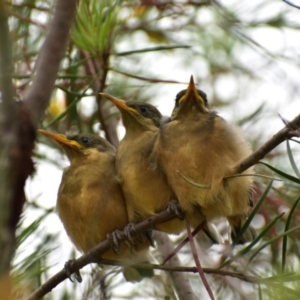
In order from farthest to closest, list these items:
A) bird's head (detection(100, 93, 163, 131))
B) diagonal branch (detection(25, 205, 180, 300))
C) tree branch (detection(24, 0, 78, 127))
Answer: bird's head (detection(100, 93, 163, 131)) → diagonal branch (detection(25, 205, 180, 300)) → tree branch (detection(24, 0, 78, 127))

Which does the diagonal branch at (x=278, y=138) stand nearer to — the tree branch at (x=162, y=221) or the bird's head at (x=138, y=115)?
the tree branch at (x=162, y=221)

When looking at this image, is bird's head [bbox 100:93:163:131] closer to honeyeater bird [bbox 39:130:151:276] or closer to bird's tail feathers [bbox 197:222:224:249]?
honeyeater bird [bbox 39:130:151:276]

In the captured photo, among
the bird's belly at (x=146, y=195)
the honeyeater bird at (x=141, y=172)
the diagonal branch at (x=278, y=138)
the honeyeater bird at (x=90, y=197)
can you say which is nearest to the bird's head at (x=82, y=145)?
the honeyeater bird at (x=90, y=197)

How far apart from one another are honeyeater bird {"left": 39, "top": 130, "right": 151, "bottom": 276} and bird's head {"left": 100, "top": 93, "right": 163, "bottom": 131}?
0.19 metres

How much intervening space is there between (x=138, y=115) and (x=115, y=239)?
29.7 inches

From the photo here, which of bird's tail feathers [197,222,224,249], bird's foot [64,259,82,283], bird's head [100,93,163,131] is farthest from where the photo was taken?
bird's head [100,93,163,131]

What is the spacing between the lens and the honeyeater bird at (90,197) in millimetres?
2709

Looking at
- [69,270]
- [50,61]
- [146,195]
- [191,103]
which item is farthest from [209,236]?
[50,61]

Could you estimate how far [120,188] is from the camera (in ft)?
9.11

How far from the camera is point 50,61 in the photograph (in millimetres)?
1165

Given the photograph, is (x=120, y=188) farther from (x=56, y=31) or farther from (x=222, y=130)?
(x=56, y=31)

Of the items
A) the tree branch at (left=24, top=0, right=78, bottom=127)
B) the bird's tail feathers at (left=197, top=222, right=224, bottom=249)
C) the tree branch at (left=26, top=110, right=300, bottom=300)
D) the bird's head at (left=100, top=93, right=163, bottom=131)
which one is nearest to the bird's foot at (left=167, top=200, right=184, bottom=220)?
the tree branch at (left=26, top=110, right=300, bottom=300)

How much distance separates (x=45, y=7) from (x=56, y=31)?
5.32ft

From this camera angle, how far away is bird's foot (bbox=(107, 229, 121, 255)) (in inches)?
97.7
